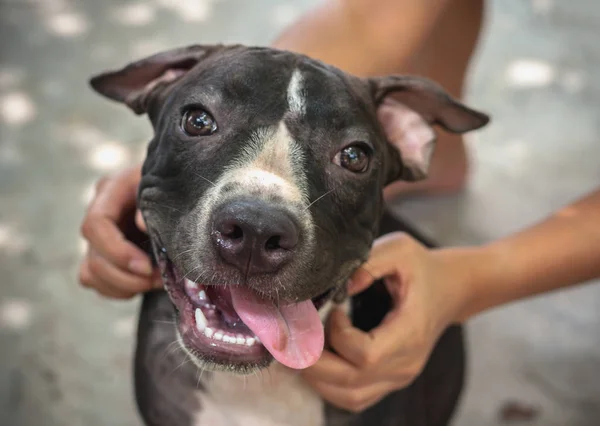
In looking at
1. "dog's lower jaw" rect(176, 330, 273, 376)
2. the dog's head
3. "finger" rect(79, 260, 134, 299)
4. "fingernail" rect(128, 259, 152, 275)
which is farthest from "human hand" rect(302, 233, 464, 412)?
"finger" rect(79, 260, 134, 299)

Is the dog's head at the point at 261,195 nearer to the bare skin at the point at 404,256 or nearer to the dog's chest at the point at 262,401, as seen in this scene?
the bare skin at the point at 404,256

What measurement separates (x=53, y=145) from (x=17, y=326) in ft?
3.41

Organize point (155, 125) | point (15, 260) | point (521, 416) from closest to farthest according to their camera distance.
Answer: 1. point (155, 125)
2. point (521, 416)
3. point (15, 260)

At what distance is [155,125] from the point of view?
2064 mm

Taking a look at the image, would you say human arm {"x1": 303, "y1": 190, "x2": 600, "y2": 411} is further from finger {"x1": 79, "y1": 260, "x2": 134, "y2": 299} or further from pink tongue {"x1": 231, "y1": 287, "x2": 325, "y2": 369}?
finger {"x1": 79, "y1": 260, "x2": 134, "y2": 299}

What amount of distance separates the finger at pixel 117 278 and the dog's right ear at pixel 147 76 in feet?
1.46

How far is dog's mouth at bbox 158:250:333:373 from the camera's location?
175 centimetres

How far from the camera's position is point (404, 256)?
7.04 feet

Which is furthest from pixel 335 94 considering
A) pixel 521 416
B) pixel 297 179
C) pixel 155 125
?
pixel 521 416

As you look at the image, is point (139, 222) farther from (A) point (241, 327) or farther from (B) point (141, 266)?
(A) point (241, 327)

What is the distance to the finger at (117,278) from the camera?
2182 millimetres

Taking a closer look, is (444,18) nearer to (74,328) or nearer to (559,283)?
(559,283)

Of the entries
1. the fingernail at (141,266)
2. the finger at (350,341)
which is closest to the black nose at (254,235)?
the finger at (350,341)

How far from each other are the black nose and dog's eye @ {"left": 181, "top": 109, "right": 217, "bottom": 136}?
30cm
